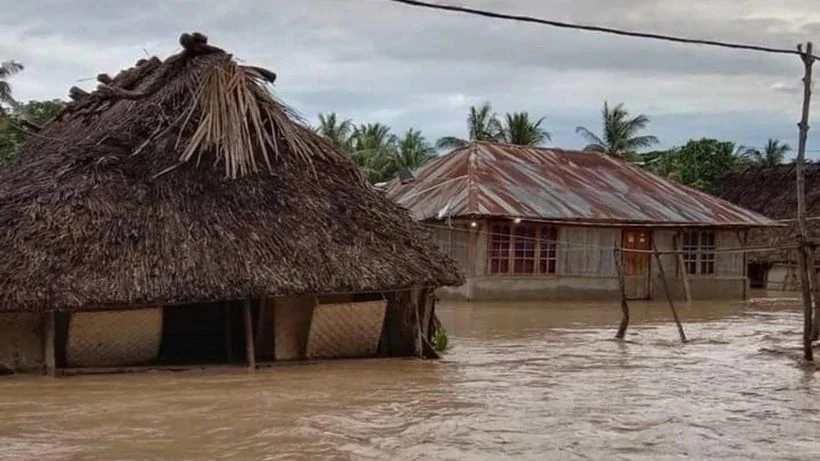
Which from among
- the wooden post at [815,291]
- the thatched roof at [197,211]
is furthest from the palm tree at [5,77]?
the wooden post at [815,291]

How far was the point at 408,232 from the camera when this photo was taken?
499 inches

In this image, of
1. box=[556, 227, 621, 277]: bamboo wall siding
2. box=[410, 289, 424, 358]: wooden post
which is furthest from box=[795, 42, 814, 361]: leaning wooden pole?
box=[556, 227, 621, 277]: bamboo wall siding

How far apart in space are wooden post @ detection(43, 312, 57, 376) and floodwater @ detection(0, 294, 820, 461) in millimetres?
357

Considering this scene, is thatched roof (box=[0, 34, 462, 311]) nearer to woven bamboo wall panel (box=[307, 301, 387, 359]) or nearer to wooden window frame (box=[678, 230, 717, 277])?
woven bamboo wall panel (box=[307, 301, 387, 359])

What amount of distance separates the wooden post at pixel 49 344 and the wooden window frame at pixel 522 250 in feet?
47.0

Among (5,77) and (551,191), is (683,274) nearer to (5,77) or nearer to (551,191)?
(551,191)

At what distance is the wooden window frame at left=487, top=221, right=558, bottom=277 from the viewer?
79.5ft

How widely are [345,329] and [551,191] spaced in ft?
48.2

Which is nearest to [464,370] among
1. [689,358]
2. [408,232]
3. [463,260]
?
[408,232]

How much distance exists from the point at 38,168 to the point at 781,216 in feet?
89.2

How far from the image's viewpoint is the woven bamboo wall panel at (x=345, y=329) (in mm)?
11906

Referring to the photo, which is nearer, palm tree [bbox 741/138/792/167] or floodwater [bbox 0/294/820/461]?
floodwater [bbox 0/294/820/461]

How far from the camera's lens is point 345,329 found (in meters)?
12.2

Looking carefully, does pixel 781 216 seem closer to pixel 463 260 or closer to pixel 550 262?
pixel 550 262
